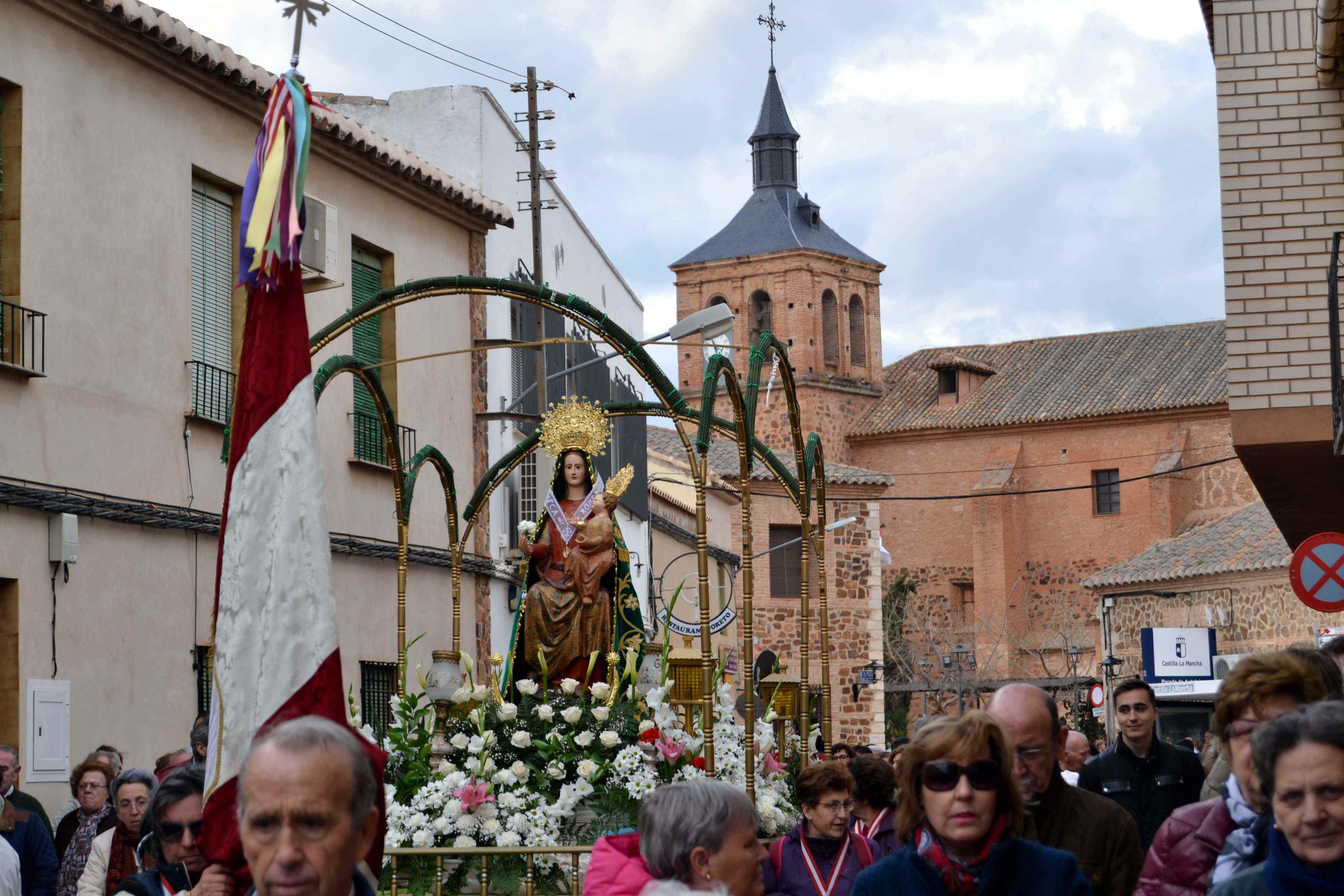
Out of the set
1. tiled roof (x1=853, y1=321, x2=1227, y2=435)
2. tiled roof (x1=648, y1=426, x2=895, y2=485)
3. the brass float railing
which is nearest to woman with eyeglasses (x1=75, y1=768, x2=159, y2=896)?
the brass float railing

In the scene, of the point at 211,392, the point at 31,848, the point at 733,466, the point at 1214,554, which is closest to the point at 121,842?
the point at 31,848

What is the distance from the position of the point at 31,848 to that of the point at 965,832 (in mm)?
5491

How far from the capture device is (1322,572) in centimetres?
1102

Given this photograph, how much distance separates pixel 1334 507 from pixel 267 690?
12.9 metres

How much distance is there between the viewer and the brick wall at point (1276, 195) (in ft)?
43.6

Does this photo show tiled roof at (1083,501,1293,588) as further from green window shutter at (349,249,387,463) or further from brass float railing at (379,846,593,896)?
brass float railing at (379,846,593,896)

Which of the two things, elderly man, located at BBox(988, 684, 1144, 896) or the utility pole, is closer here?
elderly man, located at BBox(988, 684, 1144, 896)

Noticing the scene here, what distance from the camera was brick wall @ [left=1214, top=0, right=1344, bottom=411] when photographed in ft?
43.6

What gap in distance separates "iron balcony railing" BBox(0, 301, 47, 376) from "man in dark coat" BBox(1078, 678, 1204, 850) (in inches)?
303

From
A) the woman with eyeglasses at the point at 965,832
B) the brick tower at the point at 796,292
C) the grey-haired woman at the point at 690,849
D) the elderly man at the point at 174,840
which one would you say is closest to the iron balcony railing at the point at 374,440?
the elderly man at the point at 174,840

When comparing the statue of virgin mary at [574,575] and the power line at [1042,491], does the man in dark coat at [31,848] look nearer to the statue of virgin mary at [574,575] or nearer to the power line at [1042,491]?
the statue of virgin mary at [574,575]

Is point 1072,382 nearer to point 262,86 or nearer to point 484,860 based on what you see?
point 262,86

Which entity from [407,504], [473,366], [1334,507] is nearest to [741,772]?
[407,504]

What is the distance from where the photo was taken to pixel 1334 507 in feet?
50.9
